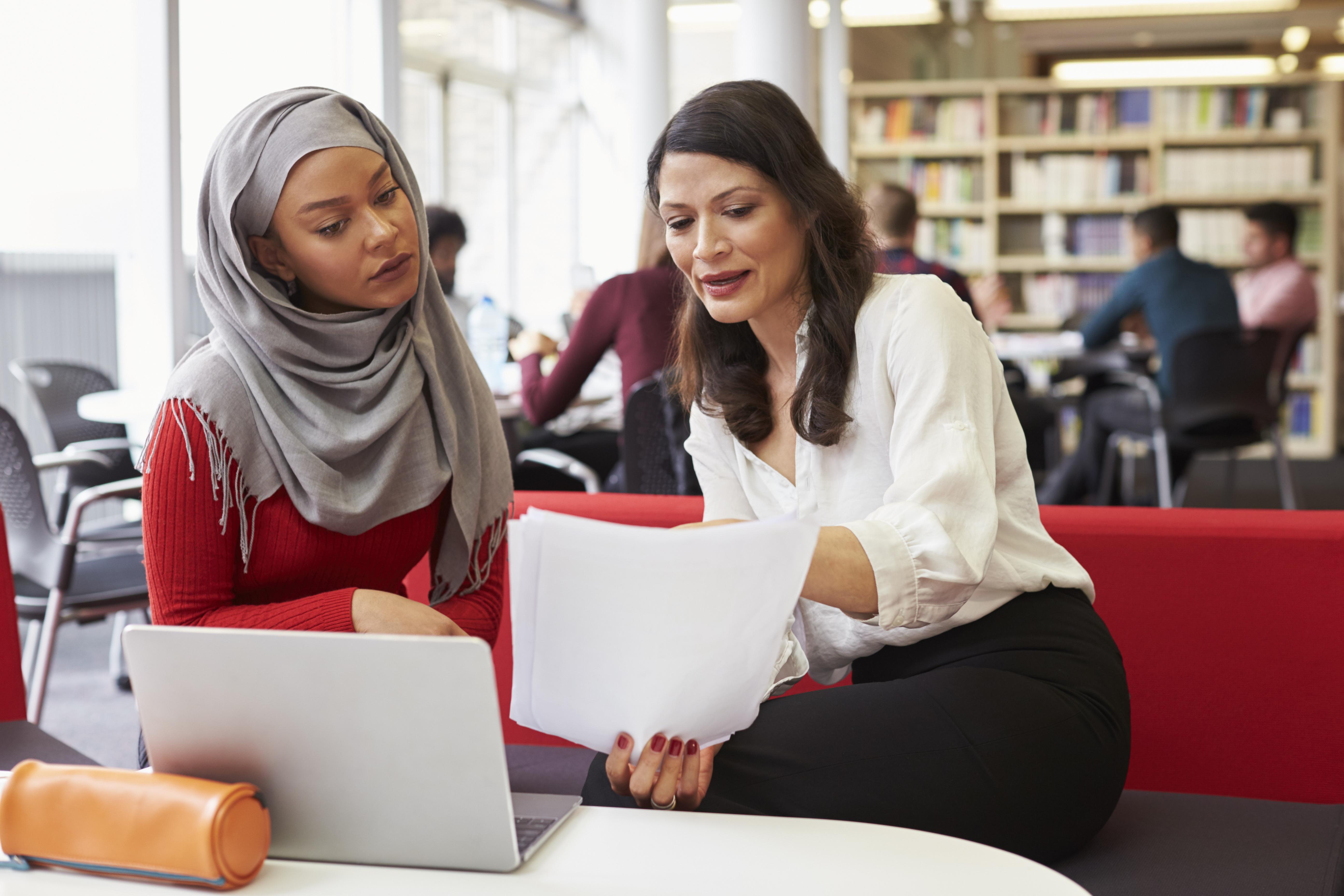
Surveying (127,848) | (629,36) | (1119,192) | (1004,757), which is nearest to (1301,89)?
(1119,192)

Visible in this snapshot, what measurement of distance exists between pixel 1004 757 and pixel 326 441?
0.78m

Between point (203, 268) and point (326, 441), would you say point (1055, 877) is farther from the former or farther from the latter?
point (203, 268)

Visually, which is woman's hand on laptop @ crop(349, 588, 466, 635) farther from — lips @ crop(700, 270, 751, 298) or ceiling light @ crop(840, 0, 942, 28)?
ceiling light @ crop(840, 0, 942, 28)

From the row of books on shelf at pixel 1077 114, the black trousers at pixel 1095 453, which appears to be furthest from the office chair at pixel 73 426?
the row of books on shelf at pixel 1077 114

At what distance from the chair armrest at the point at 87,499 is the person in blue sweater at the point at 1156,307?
351cm

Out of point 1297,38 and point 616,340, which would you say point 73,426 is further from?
point 1297,38

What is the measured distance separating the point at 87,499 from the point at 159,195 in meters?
1.52

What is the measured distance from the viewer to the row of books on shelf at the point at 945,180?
7.41m

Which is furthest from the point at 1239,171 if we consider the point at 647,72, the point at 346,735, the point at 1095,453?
the point at 346,735

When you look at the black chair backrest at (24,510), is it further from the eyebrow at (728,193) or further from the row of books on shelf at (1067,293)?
the row of books on shelf at (1067,293)

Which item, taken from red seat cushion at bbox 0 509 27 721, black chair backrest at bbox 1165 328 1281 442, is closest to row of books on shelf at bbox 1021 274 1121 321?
black chair backrest at bbox 1165 328 1281 442

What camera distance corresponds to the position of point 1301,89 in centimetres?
725

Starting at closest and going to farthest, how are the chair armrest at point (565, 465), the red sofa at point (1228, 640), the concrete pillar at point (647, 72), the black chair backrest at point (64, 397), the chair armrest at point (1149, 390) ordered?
the red sofa at point (1228, 640) → the black chair backrest at point (64, 397) → the chair armrest at point (565, 465) → the chair armrest at point (1149, 390) → the concrete pillar at point (647, 72)

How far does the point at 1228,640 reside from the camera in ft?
5.20
